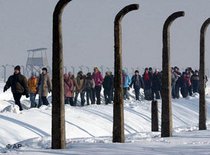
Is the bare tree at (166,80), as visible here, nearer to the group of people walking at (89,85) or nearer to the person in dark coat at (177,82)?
the group of people walking at (89,85)

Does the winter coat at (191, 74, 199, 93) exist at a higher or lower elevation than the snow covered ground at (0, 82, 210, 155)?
higher

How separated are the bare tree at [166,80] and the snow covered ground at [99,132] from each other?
10.3 inches

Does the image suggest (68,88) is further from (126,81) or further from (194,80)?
(194,80)

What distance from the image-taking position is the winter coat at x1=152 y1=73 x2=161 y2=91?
104ft

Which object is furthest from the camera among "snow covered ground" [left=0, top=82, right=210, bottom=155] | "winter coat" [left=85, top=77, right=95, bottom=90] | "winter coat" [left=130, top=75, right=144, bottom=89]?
"winter coat" [left=130, top=75, right=144, bottom=89]

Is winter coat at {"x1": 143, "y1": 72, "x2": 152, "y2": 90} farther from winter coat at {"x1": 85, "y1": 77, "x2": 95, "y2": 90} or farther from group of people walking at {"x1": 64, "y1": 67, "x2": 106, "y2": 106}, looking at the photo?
winter coat at {"x1": 85, "y1": 77, "x2": 95, "y2": 90}

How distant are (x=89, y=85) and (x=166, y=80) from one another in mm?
13590

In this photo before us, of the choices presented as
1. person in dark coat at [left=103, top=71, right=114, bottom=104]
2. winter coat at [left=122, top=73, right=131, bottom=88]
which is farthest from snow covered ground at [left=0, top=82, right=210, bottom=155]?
winter coat at [left=122, top=73, right=131, bottom=88]

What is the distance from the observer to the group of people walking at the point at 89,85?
22.8 m

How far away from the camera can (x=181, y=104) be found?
30875mm

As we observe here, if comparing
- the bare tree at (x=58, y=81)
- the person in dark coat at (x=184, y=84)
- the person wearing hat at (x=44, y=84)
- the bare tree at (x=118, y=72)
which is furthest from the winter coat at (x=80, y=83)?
the bare tree at (x=58, y=81)

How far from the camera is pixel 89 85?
29234 millimetres

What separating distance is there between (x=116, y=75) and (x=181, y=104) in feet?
56.3

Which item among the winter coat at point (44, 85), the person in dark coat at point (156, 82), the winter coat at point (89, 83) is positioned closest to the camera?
the winter coat at point (44, 85)
